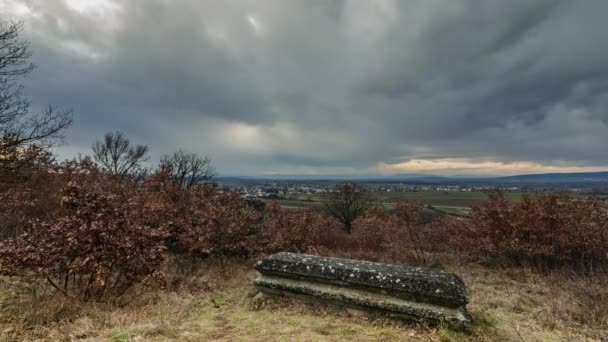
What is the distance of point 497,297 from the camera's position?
576 centimetres

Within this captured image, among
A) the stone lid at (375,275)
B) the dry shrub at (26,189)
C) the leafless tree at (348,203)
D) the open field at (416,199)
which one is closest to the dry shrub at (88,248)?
the stone lid at (375,275)

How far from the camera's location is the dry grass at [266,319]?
12.5ft

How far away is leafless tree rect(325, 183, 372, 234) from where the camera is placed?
26734mm

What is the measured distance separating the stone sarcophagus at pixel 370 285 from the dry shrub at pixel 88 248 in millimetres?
2263

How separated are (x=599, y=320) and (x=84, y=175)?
16.0m

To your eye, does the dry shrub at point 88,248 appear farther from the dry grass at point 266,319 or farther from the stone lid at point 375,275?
the stone lid at point 375,275

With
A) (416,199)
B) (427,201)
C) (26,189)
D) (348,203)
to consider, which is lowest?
(427,201)

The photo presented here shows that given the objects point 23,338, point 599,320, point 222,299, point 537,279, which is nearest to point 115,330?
point 23,338

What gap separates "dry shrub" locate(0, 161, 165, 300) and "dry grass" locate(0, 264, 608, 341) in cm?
45

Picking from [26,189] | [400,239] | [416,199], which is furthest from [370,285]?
[26,189]

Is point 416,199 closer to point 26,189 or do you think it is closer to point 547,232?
point 547,232

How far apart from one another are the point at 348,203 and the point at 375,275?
2265cm

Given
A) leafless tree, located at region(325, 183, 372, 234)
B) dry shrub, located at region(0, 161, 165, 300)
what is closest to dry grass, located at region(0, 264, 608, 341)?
dry shrub, located at region(0, 161, 165, 300)

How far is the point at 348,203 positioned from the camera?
2711 centimetres
